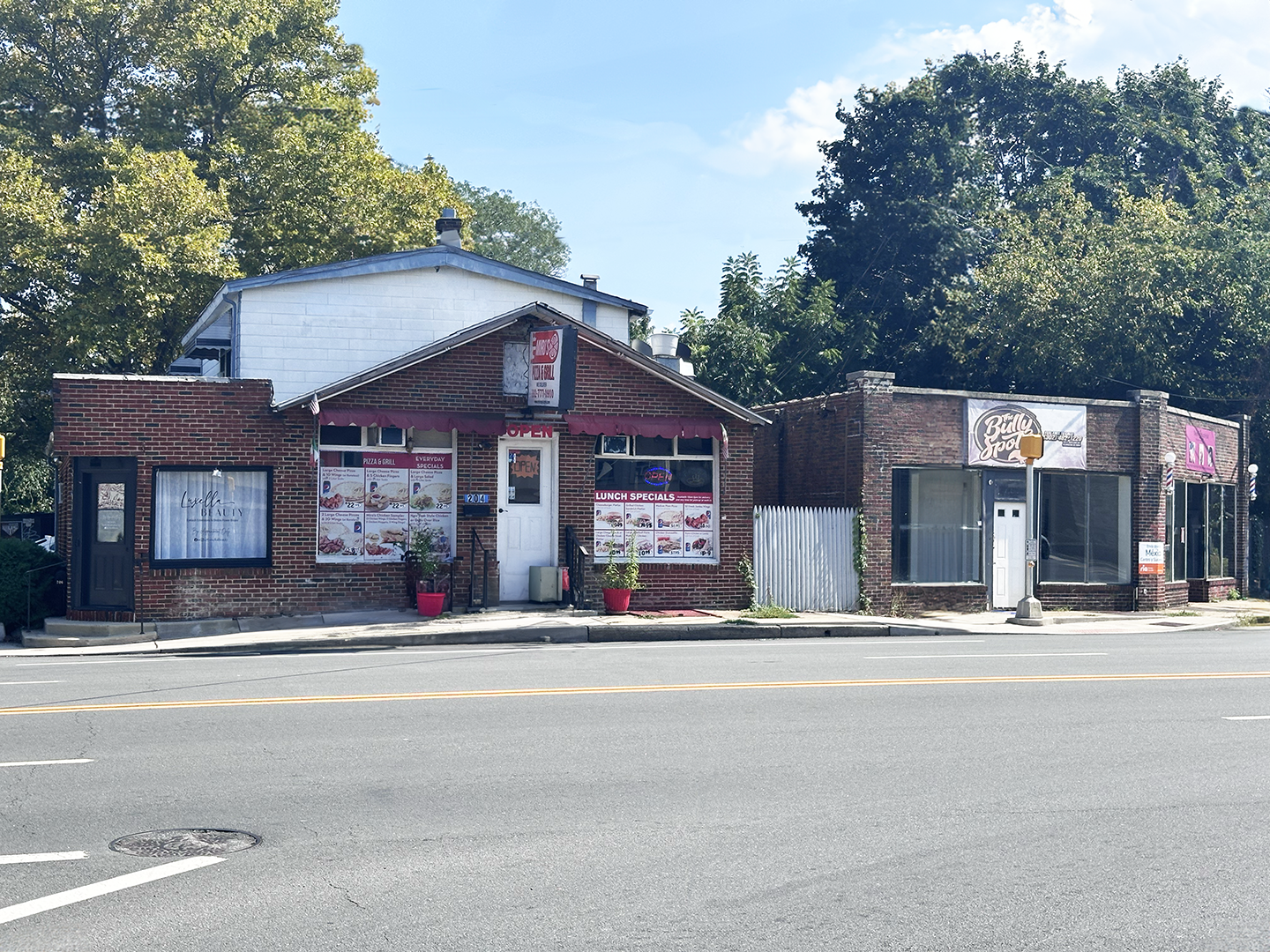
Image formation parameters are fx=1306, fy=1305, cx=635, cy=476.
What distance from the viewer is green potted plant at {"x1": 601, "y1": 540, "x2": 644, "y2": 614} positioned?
21.3 m

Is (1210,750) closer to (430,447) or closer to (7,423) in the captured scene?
(430,447)

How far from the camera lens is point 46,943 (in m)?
5.34

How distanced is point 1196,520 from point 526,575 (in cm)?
1696

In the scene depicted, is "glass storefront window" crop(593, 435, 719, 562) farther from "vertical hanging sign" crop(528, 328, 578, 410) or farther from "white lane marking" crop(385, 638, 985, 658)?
"white lane marking" crop(385, 638, 985, 658)

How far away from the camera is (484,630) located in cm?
1884

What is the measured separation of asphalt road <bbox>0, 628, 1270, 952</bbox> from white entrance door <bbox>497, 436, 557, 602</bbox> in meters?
7.82

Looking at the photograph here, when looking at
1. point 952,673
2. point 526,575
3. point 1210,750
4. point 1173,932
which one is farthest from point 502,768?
point 526,575

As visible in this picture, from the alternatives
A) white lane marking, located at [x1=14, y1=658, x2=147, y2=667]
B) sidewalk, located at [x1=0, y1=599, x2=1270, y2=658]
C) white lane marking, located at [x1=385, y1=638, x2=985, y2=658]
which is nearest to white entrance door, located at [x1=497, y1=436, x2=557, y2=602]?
sidewalk, located at [x1=0, y1=599, x2=1270, y2=658]

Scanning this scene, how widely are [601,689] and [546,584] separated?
8.65m

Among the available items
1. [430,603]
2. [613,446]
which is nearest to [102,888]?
[430,603]

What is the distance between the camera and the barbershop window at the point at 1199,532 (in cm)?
2872

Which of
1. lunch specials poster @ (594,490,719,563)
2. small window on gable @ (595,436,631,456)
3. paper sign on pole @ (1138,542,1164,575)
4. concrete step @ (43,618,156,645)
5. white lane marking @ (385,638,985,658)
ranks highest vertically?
small window on gable @ (595,436,631,456)

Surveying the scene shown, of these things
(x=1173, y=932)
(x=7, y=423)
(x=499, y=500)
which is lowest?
(x=1173, y=932)

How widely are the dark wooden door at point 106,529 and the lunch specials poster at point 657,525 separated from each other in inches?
292
